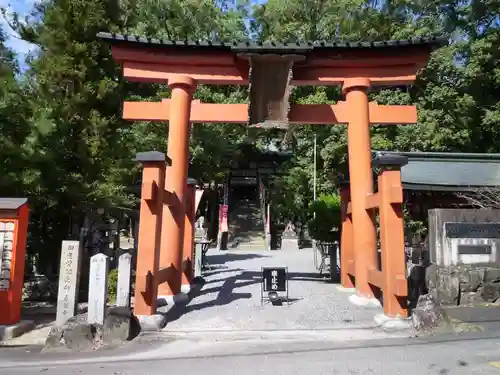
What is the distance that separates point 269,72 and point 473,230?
5590mm

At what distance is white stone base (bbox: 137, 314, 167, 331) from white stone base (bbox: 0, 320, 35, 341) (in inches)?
94.3

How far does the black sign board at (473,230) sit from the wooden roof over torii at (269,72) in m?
2.70

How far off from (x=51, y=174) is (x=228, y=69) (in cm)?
524

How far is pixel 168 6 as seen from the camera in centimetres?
2430

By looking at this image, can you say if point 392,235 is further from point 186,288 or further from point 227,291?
point 186,288

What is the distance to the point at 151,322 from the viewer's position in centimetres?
666

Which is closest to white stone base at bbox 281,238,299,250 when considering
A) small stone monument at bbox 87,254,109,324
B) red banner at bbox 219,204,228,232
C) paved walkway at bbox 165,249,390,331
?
red banner at bbox 219,204,228,232

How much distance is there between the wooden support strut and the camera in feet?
31.1

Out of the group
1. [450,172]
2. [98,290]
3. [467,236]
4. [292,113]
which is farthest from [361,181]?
[450,172]

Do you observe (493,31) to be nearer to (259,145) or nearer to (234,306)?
(259,145)

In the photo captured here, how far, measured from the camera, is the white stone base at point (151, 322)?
260 inches

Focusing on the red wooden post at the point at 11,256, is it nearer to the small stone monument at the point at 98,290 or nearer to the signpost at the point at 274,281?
the small stone monument at the point at 98,290

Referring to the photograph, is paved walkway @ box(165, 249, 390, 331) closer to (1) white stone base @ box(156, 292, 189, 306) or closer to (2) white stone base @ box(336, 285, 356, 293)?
(2) white stone base @ box(336, 285, 356, 293)

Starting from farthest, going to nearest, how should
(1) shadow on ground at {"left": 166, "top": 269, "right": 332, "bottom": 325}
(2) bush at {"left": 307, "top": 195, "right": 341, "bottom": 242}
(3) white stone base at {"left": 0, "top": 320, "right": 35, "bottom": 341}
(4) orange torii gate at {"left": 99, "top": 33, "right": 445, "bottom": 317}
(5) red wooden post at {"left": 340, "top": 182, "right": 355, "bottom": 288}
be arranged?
(2) bush at {"left": 307, "top": 195, "right": 341, "bottom": 242} → (5) red wooden post at {"left": 340, "top": 182, "right": 355, "bottom": 288} → (4) orange torii gate at {"left": 99, "top": 33, "right": 445, "bottom": 317} → (1) shadow on ground at {"left": 166, "top": 269, "right": 332, "bottom": 325} → (3) white stone base at {"left": 0, "top": 320, "right": 35, "bottom": 341}
